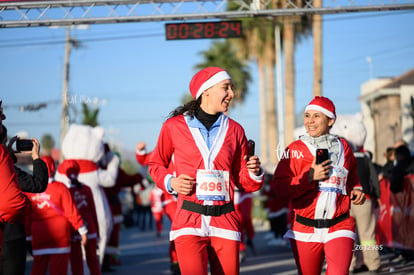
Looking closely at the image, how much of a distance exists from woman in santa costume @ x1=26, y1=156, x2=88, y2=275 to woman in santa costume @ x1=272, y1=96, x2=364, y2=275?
3.07 meters

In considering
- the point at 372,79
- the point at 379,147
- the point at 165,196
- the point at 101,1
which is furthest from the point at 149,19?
the point at 372,79

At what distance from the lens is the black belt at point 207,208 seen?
17.8 ft

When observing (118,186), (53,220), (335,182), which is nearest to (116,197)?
(118,186)

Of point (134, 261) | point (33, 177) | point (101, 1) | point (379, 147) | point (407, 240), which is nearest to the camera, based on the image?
point (33, 177)

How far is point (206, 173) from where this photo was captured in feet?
18.0

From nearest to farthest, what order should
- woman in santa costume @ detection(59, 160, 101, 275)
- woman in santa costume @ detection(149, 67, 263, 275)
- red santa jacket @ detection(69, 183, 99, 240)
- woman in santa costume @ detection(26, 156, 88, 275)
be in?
woman in santa costume @ detection(149, 67, 263, 275), woman in santa costume @ detection(26, 156, 88, 275), woman in santa costume @ detection(59, 160, 101, 275), red santa jacket @ detection(69, 183, 99, 240)

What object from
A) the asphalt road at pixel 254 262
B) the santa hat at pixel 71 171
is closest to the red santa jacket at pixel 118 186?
Answer: the asphalt road at pixel 254 262

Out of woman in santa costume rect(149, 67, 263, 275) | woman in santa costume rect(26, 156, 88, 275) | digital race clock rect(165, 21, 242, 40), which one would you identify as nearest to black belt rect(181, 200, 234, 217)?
Result: woman in santa costume rect(149, 67, 263, 275)

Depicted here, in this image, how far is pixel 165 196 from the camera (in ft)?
43.5

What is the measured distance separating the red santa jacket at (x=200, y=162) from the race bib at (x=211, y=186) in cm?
4

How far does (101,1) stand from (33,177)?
17.2 ft

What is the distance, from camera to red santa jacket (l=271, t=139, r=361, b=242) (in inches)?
256

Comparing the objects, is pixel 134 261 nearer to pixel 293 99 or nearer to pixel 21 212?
pixel 21 212

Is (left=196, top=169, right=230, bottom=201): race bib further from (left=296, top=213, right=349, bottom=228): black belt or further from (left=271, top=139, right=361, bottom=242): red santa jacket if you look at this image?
(left=296, top=213, right=349, bottom=228): black belt
